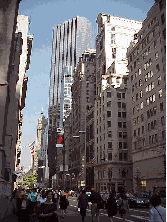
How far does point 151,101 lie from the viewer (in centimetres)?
6038

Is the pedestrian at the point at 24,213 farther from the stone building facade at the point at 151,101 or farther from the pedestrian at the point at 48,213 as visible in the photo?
the stone building facade at the point at 151,101

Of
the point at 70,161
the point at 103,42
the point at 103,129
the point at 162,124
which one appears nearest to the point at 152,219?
the point at 162,124

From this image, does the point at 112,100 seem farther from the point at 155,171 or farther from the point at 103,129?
the point at 155,171

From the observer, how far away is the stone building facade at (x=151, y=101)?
Result: 5434 cm

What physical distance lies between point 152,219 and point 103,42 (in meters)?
96.8

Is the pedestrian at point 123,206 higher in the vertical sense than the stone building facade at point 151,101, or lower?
lower

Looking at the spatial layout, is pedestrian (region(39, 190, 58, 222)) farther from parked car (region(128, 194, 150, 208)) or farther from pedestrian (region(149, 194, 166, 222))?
parked car (region(128, 194, 150, 208))

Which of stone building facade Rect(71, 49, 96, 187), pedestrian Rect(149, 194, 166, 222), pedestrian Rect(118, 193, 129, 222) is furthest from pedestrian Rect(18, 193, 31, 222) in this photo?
stone building facade Rect(71, 49, 96, 187)

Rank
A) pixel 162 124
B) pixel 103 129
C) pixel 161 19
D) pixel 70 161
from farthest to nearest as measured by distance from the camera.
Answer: pixel 70 161
pixel 103 129
pixel 161 19
pixel 162 124

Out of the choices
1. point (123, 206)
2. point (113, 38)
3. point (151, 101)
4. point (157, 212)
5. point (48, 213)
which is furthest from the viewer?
point (113, 38)

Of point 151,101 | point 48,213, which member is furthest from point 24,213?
point 151,101

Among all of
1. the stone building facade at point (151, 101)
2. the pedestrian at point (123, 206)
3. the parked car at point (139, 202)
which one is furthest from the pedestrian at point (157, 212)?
the stone building facade at point (151, 101)

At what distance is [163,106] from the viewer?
54531 millimetres

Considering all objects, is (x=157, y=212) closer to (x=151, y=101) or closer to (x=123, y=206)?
(x=123, y=206)
